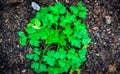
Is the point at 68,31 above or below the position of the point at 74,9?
below

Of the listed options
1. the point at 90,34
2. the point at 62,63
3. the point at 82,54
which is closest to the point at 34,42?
the point at 62,63

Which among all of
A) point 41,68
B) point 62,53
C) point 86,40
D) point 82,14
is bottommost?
point 41,68

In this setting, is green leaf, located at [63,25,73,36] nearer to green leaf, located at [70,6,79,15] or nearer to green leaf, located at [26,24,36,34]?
green leaf, located at [70,6,79,15]

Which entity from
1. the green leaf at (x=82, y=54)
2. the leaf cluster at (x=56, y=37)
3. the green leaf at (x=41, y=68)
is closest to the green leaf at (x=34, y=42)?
the leaf cluster at (x=56, y=37)

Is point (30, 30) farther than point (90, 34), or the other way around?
point (90, 34)

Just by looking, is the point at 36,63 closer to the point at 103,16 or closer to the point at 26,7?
the point at 26,7

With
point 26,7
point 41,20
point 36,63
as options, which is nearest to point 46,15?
point 41,20

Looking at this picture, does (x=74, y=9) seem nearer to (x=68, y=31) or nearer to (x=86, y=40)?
(x=68, y=31)
